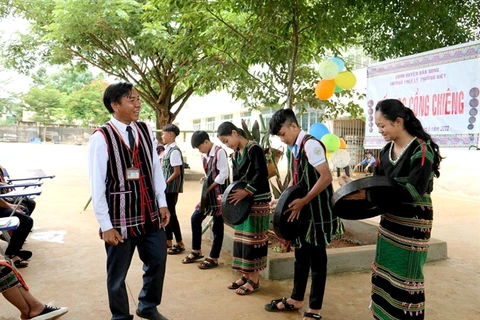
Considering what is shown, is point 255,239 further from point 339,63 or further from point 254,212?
point 339,63

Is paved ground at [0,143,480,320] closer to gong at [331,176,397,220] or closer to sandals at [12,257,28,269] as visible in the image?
sandals at [12,257,28,269]

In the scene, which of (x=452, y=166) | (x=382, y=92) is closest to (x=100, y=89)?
(x=452, y=166)

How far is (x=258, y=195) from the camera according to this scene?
11.9 feet

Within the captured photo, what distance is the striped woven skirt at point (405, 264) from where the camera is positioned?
2332 millimetres

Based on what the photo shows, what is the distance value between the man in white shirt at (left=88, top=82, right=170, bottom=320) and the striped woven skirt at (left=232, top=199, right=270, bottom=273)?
1032 mm

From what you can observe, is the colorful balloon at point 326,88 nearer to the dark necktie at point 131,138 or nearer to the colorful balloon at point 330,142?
the colorful balloon at point 330,142

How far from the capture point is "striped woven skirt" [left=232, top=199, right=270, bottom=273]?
3.61 metres

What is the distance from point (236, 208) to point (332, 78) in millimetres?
2638

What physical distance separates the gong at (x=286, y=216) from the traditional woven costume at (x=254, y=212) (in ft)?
1.92

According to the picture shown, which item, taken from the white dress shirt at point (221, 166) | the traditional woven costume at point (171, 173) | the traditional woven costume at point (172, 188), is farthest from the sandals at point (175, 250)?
the white dress shirt at point (221, 166)

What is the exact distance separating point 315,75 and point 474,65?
2513 millimetres

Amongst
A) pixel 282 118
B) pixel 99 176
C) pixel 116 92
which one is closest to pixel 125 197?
pixel 99 176

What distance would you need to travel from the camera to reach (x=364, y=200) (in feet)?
8.36

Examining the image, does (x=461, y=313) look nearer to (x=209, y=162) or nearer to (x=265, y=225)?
(x=265, y=225)
